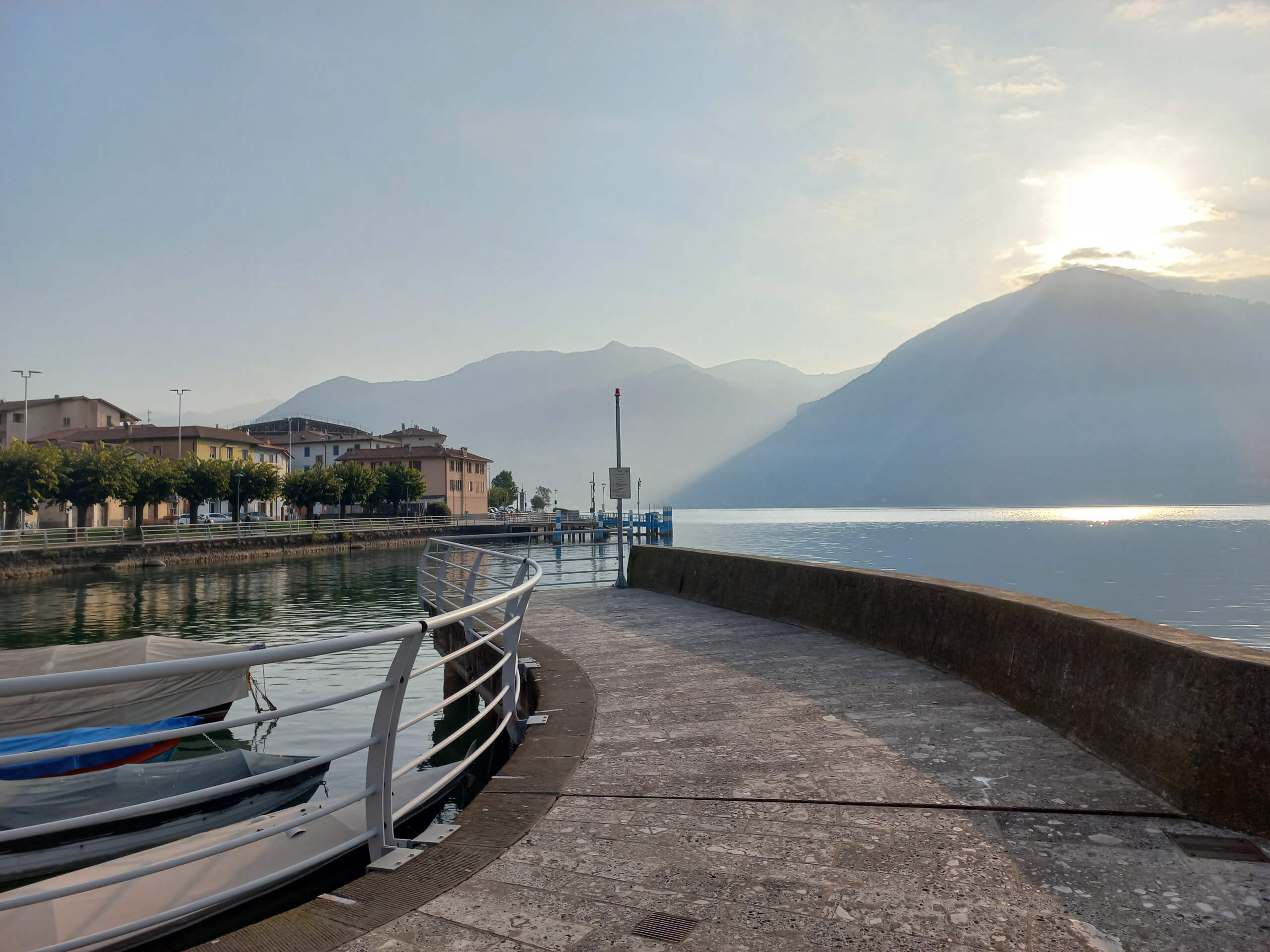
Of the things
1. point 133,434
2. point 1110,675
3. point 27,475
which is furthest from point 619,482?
point 133,434

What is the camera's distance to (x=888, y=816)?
413 centimetres

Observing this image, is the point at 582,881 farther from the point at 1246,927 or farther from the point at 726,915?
the point at 1246,927

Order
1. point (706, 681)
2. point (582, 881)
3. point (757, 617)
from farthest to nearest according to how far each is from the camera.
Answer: point (757, 617) < point (706, 681) < point (582, 881)

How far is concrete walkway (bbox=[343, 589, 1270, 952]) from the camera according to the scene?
3014 mm

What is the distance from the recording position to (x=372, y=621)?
960 inches

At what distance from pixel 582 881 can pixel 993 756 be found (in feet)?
9.28

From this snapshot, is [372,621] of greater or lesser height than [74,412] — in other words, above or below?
below

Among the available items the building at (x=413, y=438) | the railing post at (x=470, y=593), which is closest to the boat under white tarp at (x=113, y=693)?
the railing post at (x=470, y=593)

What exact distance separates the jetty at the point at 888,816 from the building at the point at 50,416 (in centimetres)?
9095

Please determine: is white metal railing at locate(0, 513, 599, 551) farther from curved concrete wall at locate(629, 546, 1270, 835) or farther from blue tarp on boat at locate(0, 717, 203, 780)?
curved concrete wall at locate(629, 546, 1270, 835)

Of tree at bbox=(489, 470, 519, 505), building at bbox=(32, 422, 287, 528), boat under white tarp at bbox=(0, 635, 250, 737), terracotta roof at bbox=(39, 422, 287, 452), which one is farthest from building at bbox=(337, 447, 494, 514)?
boat under white tarp at bbox=(0, 635, 250, 737)

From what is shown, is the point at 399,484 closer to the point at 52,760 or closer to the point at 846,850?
the point at 52,760

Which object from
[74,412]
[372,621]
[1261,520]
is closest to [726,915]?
[372,621]

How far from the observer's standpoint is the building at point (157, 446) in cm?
6856
